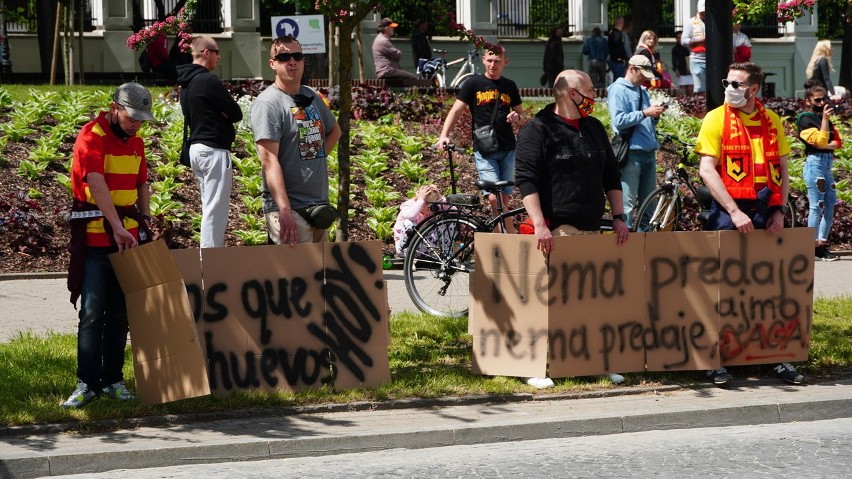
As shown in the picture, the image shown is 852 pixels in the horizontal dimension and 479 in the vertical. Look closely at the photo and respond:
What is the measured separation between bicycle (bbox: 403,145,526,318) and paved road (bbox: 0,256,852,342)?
30 cm

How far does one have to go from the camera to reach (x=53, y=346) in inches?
374

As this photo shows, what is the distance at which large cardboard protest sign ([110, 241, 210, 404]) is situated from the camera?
793 cm

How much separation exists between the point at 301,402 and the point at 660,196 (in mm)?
5446

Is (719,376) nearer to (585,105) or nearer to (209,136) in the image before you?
(585,105)

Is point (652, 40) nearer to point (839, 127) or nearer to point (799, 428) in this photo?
point (839, 127)

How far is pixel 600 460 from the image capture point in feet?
23.9

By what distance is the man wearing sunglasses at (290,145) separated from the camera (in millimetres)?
8570

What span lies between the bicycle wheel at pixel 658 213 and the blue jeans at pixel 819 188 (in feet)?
8.07

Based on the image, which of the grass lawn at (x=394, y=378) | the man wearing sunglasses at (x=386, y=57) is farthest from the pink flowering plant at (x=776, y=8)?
the man wearing sunglasses at (x=386, y=57)

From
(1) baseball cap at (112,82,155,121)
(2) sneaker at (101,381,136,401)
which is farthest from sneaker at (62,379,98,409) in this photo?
(1) baseball cap at (112,82,155,121)

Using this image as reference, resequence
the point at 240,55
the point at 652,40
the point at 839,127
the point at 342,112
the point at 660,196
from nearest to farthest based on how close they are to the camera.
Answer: the point at 342,112
the point at 660,196
the point at 652,40
the point at 839,127
the point at 240,55

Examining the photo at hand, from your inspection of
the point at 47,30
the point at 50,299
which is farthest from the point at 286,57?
the point at 47,30

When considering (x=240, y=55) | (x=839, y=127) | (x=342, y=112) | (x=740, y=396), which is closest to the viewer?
(x=740, y=396)

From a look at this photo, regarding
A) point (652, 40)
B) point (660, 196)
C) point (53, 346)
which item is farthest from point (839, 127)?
point (53, 346)
